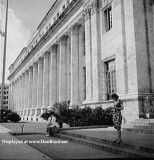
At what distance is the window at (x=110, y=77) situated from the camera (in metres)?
17.4

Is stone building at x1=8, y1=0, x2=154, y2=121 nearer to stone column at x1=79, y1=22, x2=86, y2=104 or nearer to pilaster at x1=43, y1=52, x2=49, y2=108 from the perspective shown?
stone column at x1=79, y1=22, x2=86, y2=104

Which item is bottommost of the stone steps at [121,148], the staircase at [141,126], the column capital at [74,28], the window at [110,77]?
the stone steps at [121,148]

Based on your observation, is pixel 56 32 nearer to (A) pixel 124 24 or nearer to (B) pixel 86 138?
(A) pixel 124 24

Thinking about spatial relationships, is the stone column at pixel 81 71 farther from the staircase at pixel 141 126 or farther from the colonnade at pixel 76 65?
the staircase at pixel 141 126

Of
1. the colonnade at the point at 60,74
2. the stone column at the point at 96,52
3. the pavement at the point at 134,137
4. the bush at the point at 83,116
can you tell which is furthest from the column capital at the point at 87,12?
the pavement at the point at 134,137

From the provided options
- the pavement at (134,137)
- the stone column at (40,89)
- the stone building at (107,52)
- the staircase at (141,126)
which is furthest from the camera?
the stone column at (40,89)

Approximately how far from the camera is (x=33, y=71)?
40.8 meters

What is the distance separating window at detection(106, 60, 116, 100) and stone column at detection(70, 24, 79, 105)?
18.1 ft

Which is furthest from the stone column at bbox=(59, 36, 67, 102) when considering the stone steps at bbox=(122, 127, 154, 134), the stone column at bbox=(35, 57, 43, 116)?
the stone steps at bbox=(122, 127, 154, 134)

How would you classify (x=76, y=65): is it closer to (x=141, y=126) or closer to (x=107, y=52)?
(x=107, y=52)

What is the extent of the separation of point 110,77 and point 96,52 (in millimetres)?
2660

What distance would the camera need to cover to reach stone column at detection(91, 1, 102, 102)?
18400 millimetres

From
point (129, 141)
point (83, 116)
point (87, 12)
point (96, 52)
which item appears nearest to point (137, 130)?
point (129, 141)

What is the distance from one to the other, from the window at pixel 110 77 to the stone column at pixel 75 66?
552cm
